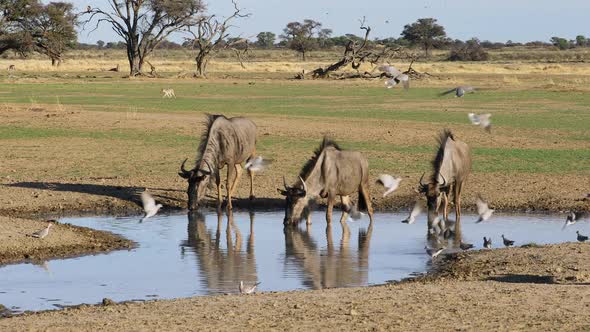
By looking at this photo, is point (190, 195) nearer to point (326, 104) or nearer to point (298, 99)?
point (326, 104)

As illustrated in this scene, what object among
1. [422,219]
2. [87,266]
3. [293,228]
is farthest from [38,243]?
[422,219]

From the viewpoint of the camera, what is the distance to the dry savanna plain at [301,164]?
28.7 feet

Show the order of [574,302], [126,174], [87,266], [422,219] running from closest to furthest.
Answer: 1. [574,302]
2. [87,266]
3. [422,219]
4. [126,174]

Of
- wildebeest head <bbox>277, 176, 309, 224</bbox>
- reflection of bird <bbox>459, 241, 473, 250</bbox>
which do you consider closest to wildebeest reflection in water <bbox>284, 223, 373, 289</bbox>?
wildebeest head <bbox>277, 176, 309, 224</bbox>

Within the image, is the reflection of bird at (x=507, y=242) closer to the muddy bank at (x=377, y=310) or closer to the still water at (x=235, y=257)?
the still water at (x=235, y=257)

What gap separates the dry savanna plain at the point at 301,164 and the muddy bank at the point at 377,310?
0.02 m

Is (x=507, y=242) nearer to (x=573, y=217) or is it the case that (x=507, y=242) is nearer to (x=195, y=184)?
(x=573, y=217)

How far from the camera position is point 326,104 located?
37562 mm

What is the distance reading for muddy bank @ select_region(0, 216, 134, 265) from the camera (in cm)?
1244

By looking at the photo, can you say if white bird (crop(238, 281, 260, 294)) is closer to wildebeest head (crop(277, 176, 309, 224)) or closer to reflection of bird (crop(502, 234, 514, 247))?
reflection of bird (crop(502, 234, 514, 247))

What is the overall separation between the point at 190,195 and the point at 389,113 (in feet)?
57.5

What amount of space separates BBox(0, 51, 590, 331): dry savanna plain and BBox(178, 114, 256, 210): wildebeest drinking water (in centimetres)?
67

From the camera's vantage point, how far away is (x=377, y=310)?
29.1ft

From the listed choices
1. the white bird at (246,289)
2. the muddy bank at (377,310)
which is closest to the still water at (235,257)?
the white bird at (246,289)
